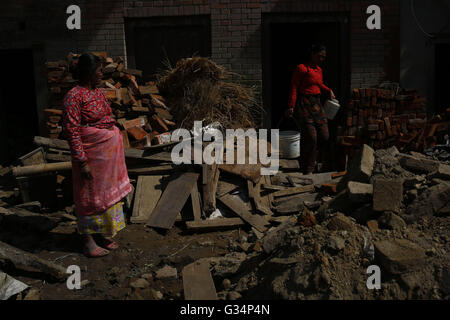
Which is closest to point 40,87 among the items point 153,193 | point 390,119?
point 153,193

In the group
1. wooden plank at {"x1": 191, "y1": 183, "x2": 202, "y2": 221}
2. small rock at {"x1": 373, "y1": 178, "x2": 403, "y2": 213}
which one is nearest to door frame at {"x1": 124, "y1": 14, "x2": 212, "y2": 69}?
wooden plank at {"x1": 191, "y1": 183, "x2": 202, "y2": 221}

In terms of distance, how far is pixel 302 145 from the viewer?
683 centimetres

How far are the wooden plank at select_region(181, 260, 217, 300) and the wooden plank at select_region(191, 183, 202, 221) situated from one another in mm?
1325

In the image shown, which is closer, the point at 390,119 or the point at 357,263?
the point at 357,263

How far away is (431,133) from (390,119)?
2.57 ft

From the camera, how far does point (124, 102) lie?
6566 millimetres

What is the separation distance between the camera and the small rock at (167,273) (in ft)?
13.0

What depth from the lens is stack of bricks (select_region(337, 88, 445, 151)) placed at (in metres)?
7.35

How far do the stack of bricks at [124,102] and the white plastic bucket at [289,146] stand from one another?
1.97 meters

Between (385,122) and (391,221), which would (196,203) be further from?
(385,122)

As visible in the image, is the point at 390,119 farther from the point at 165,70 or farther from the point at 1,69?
the point at 1,69

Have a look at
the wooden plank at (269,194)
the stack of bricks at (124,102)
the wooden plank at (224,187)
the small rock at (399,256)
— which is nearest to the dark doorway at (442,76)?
the wooden plank at (269,194)

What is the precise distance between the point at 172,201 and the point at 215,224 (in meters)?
0.67

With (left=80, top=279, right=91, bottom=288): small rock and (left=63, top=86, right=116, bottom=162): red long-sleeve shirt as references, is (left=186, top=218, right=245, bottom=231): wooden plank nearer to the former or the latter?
(left=80, top=279, right=91, bottom=288): small rock
